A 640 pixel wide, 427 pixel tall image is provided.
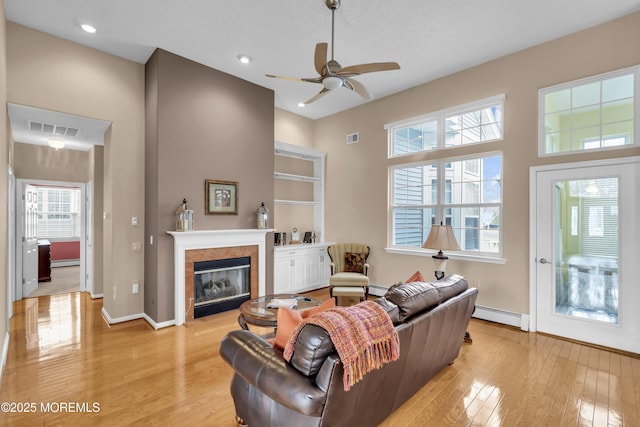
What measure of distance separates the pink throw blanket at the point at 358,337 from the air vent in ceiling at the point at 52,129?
16.0 feet

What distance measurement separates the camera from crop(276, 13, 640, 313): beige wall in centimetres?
347

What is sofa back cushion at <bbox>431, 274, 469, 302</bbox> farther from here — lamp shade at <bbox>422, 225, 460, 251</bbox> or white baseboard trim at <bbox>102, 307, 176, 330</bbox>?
white baseboard trim at <bbox>102, 307, 176, 330</bbox>

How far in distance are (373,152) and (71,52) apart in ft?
14.6

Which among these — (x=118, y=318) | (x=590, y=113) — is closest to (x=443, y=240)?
(x=590, y=113)

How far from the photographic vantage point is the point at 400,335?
6.13 feet

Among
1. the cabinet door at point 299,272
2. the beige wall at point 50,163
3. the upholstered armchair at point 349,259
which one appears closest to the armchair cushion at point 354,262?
the upholstered armchair at point 349,259

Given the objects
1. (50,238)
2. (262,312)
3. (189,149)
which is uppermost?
(189,149)

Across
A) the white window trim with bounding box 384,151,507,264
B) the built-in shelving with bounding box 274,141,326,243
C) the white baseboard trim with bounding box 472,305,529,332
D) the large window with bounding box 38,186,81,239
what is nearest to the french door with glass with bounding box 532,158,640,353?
the white baseboard trim with bounding box 472,305,529,332

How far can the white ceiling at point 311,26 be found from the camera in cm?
310

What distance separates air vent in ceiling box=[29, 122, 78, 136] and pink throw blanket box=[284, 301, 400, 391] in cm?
489

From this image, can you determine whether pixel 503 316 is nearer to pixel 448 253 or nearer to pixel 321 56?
pixel 448 253

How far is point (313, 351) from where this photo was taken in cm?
152

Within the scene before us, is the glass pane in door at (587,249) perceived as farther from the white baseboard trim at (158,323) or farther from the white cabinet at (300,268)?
the white baseboard trim at (158,323)

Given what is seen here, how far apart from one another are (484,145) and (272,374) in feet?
13.3
